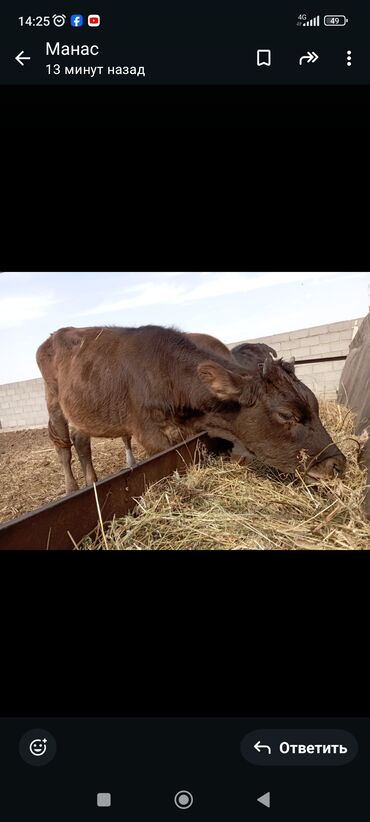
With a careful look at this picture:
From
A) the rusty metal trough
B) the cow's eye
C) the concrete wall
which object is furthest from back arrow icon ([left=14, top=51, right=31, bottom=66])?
the concrete wall

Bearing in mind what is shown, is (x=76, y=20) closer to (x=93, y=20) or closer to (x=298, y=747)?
(x=93, y=20)

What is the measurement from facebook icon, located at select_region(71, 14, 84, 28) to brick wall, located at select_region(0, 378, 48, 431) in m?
12.1

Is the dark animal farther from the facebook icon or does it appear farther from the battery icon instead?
the facebook icon

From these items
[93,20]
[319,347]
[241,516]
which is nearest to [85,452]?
[241,516]

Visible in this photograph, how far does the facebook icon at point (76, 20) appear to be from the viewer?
1049 mm

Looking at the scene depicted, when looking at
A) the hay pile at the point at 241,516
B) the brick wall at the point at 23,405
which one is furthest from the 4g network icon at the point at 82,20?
the brick wall at the point at 23,405

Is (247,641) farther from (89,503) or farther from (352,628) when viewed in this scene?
(89,503)

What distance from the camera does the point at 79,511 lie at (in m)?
1.64

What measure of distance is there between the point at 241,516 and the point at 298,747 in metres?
1.29

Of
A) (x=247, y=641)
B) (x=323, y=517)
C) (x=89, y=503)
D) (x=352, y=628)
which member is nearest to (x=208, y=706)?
(x=247, y=641)

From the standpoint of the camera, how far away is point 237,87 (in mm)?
1033

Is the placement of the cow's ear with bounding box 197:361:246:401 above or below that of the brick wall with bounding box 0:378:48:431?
below

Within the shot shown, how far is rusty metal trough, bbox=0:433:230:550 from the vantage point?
127 centimetres

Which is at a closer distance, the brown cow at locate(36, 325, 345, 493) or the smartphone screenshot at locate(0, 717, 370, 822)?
the smartphone screenshot at locate(0, 717, 370, 822)
